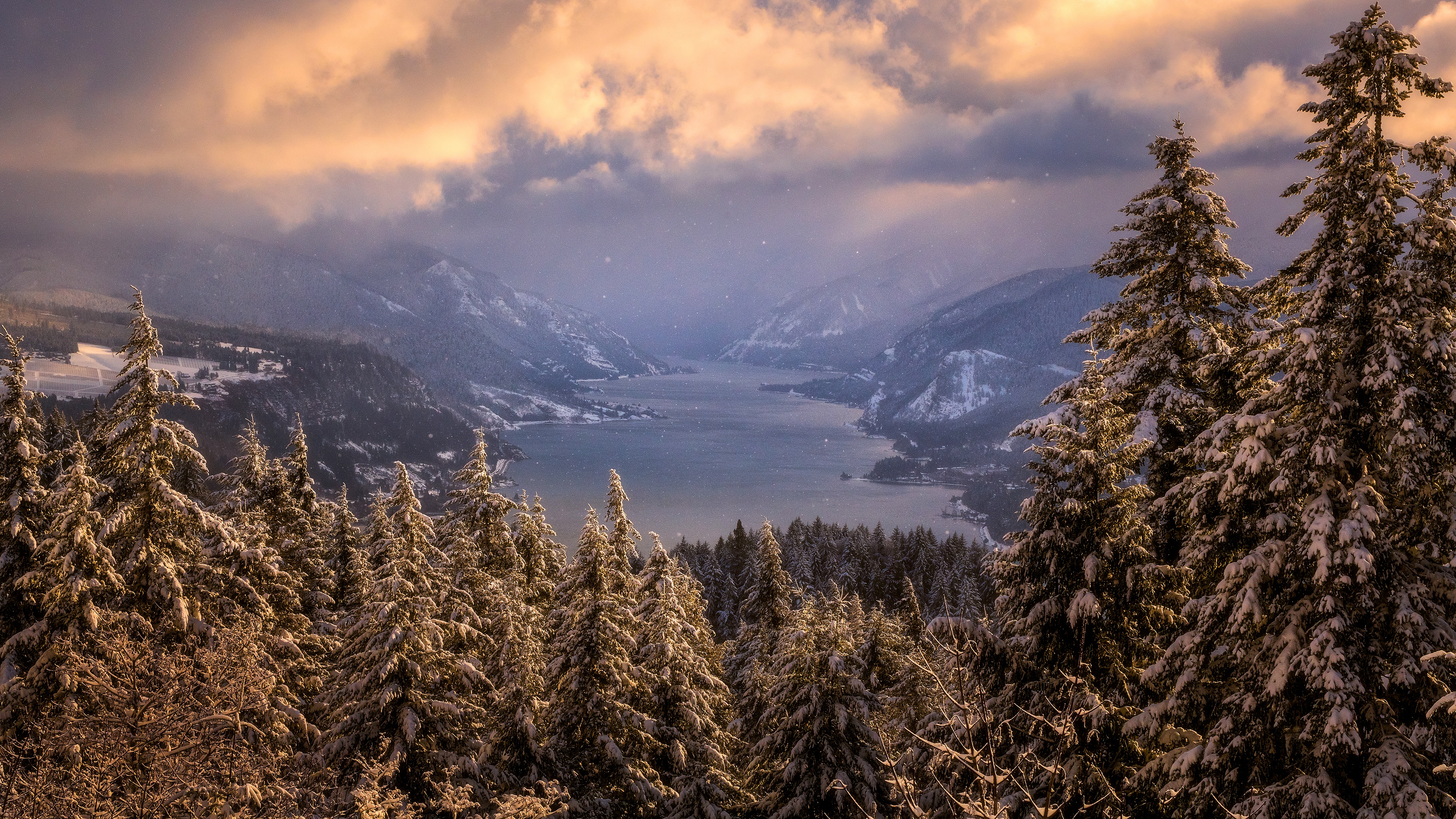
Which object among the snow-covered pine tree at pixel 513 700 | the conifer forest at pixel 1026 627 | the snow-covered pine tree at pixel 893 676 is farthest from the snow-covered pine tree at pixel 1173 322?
the snow-covered pine tree at pixel 513 700

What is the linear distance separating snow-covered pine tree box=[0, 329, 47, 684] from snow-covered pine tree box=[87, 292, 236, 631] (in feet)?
4.78

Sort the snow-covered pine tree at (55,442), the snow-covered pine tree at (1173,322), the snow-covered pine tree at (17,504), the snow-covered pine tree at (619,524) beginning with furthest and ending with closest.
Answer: the snow-covered pine tree at (619,524), the snow-covered pine tree at (55,442), the snow-covered pine tree at (17,504), the snow-covered pine tree at (1173,322)

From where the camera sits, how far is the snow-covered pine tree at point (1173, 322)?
12.6m

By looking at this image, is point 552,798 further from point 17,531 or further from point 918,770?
point 17,531

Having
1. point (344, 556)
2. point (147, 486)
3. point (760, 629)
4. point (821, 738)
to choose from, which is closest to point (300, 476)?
point (344, 556)

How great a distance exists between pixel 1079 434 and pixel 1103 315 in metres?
4.09

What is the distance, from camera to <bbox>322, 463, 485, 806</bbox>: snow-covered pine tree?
16.8 m

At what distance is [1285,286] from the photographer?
39.6 ft

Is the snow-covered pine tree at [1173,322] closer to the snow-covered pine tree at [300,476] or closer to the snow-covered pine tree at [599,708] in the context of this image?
the snow-covered pine tree at [599,708]

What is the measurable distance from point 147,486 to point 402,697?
803cm

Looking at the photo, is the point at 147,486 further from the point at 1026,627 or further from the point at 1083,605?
the point at 1083,605

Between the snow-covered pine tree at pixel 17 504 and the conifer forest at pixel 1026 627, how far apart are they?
10 cm

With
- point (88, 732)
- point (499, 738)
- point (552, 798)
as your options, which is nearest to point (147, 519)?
point (88, 732)

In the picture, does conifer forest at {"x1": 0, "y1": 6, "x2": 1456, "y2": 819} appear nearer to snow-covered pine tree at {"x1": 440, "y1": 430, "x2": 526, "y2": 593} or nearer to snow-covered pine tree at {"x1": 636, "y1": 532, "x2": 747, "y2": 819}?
snow-covered pine tree at {"x1": 636, "y1": 532, "x2": 747, "y2": 819}
